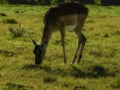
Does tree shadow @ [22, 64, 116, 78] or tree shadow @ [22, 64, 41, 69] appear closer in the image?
A: tree shadow @ [22, 64, 116, 78]

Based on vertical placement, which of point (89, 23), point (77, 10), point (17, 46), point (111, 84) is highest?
point (77, 10)

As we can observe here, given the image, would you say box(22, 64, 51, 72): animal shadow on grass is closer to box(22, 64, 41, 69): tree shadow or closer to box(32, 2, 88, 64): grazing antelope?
box(22, 64, 41, 69): tree shadow

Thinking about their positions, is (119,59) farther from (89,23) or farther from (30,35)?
(89,23)

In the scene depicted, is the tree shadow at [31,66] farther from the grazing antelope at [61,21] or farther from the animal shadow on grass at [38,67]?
the grazing antelope at [61,21]

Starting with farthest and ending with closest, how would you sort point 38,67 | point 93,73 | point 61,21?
point 61,21, point 38,67, point 93,73

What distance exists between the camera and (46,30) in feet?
47.3

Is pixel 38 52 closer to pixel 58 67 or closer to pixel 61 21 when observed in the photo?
pixel 58 67

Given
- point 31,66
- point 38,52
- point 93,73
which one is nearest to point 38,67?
point 31,66

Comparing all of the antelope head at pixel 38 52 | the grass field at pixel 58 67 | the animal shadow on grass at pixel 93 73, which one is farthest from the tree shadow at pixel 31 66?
the animal shadow on grass at pixel 93 73

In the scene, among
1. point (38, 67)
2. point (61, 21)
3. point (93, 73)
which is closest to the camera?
point (93, 73)

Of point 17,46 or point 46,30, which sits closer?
point 46,30

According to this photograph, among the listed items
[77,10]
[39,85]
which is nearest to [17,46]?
[77,10]

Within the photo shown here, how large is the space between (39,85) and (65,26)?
158 inches

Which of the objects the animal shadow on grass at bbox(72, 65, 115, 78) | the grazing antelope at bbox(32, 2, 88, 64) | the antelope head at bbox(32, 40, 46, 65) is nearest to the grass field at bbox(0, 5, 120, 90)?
the animal shadow on grass at bbox(72, 65, 115, 78)
